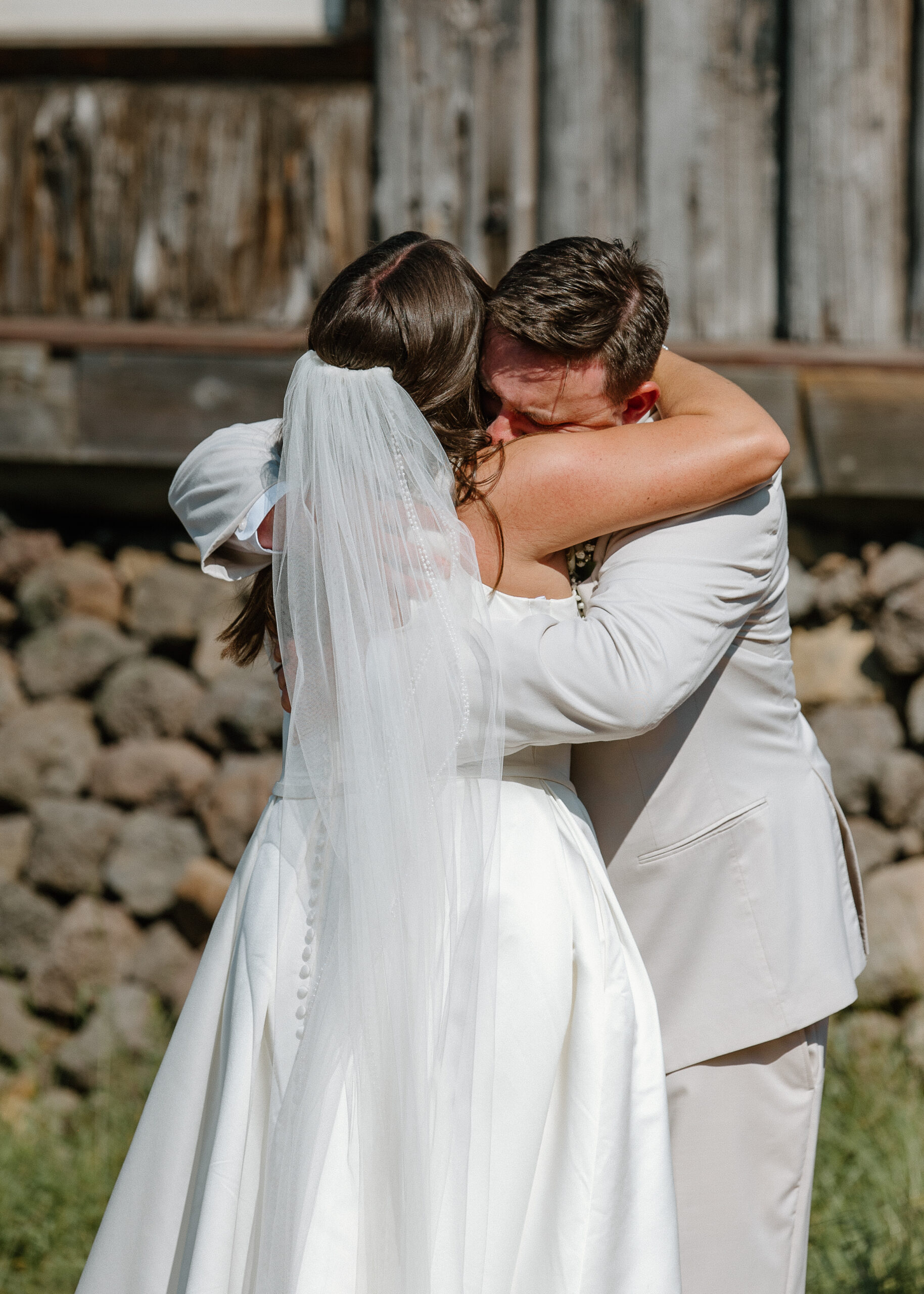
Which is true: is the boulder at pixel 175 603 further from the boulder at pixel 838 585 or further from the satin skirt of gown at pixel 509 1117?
the satin skirt of gown at pixel 509 1117

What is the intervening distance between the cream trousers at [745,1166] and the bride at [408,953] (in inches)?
8.8

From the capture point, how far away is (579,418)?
176 cm

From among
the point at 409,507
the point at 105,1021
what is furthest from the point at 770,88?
the point at 105,1021

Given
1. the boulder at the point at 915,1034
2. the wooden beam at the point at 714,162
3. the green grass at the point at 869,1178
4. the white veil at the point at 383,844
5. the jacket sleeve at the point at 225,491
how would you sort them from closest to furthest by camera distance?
1. the white veil at the point at 383,844
2. the jacket sleeve at the point at 225,491
3. the green grass at the point at 869,1178
4. the boulder at the point at 915,1034
5. the wooden beam at the point at 714,162

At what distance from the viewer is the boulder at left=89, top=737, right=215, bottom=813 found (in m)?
3.64

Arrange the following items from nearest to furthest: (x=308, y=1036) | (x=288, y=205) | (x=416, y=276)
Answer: (x=308, y=1036) → (x=416, y=276) → (x=288, y=205)

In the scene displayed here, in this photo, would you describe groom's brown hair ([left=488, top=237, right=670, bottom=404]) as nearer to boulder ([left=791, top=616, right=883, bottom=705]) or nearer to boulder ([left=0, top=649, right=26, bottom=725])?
boulder ([left=791, top=616, right=883, bottom=705])

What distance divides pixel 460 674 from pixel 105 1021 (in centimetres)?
246

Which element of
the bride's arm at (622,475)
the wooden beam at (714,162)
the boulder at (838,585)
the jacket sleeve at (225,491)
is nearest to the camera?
the bride's arm at (622,475)

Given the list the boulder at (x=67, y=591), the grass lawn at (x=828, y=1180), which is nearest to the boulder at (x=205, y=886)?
the grass lawn at (x=828, y=1180)

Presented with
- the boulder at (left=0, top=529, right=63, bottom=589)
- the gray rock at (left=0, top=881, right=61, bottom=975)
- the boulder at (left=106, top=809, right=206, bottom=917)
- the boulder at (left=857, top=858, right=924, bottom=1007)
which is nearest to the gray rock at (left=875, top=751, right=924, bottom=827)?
the boulder at (left=857, top=858, right=924, bottom=1007)

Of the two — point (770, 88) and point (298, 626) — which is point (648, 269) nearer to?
point (298, 626)

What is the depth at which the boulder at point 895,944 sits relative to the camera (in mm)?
3352

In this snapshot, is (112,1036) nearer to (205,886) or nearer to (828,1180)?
(205,886)
